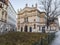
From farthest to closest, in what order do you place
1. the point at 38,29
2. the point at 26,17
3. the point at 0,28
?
the point at 26,17 → the point at 38,29 → the point at 0,28

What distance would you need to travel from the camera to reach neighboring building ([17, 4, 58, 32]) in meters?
60.0

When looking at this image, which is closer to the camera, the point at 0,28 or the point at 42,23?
the point at 0,28

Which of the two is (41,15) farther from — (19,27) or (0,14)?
(0,14)

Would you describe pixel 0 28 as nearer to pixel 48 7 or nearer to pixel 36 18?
pixel 48 7

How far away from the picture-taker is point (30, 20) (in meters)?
61.5

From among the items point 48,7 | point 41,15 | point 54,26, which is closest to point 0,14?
point 48,7

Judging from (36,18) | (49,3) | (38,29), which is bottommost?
(38,29)

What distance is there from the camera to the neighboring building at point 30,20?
59956 mm

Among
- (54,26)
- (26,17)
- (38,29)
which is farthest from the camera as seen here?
(54,26)

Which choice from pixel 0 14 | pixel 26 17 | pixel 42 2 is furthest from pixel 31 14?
pixel 0 14

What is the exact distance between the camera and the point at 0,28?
1150 inches

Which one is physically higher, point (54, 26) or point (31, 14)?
point (31, 14)

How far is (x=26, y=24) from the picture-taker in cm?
6138

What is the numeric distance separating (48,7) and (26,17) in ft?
64.5
